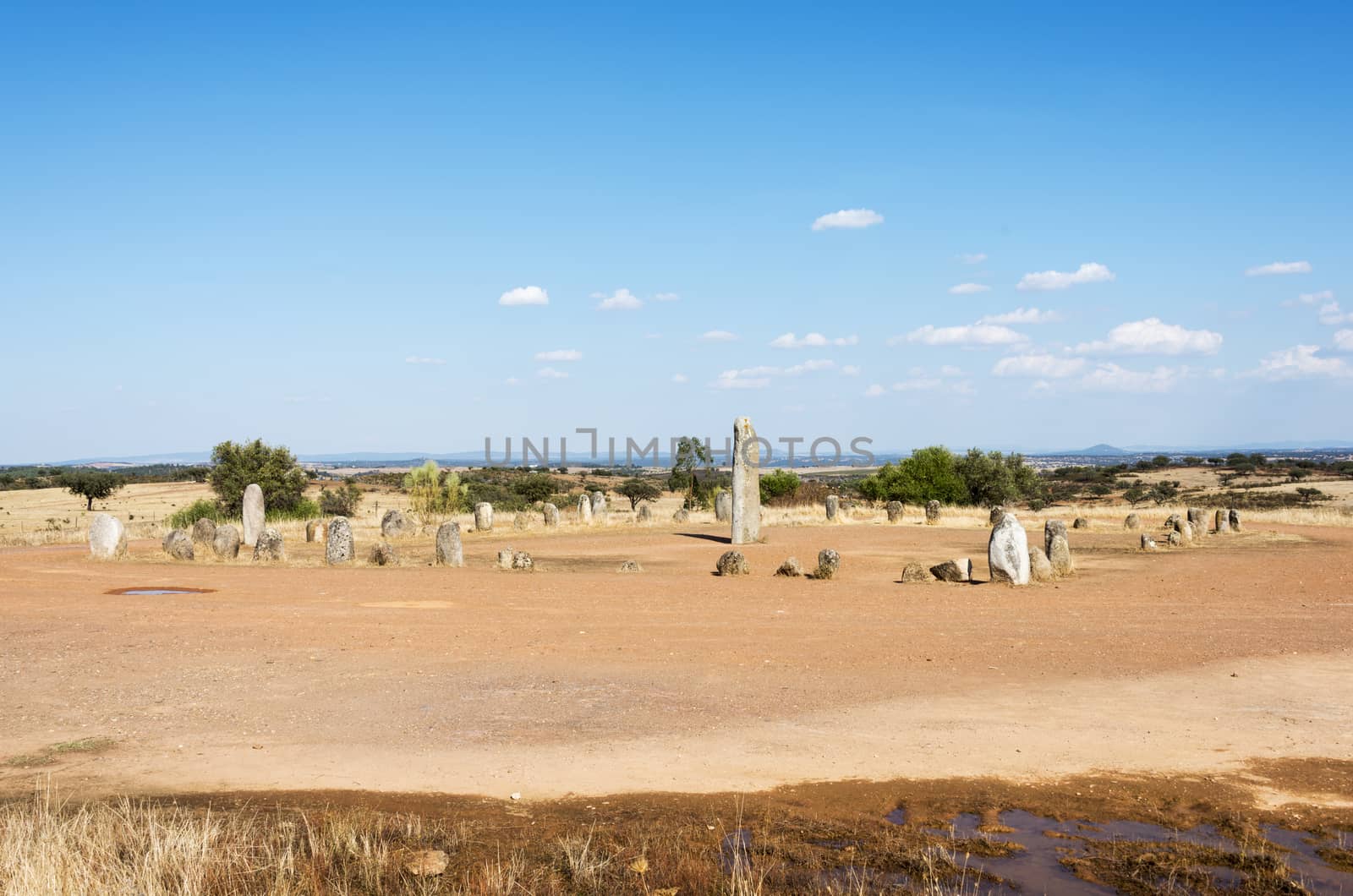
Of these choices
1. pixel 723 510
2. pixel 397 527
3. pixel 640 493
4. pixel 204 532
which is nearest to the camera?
pixel 204 532

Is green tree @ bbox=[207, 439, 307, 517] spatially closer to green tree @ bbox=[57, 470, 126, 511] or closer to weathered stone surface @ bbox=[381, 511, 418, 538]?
weathered stone surface @ bbox=[381, 511, 418, 538]

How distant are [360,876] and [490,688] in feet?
16.1

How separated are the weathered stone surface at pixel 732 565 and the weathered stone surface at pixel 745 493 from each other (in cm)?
601

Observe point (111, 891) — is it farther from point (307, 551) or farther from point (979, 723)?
point (307, 551)

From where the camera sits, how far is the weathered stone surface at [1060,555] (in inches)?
785

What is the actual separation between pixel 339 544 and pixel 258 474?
68.6 ft

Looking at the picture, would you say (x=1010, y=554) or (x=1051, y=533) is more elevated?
(x=1051, y=533)

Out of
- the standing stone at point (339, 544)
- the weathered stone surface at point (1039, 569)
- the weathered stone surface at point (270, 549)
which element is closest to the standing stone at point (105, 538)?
the weathered stone surface at point (270, 549)

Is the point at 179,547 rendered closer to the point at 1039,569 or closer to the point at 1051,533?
the point at 1039,569

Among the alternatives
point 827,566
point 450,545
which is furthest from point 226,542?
point 827,566

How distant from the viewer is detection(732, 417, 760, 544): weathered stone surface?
27250mm

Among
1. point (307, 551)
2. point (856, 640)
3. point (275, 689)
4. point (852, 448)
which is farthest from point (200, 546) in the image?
point (852, 448)

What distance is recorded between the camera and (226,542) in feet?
75.3

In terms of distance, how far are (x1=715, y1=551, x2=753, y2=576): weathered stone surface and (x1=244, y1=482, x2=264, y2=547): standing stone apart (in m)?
13.8
